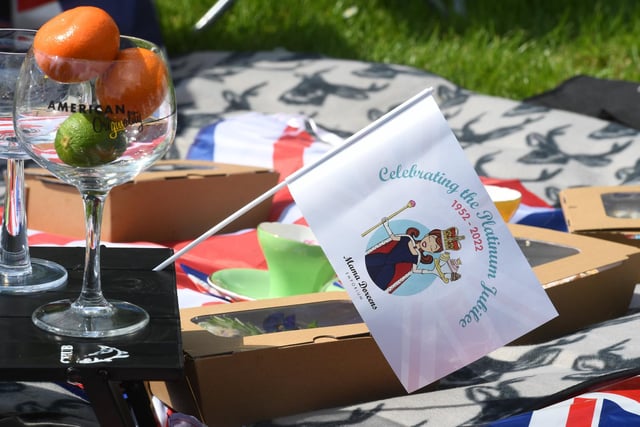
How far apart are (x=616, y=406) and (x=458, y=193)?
31 centimetres

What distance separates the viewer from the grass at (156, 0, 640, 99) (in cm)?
367

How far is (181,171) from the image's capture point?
204 cm

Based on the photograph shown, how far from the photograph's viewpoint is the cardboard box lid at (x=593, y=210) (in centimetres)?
180

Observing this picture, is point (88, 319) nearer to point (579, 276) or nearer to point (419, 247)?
point (419, 247)

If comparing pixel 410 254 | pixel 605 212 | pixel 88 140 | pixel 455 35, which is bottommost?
pixel 455 35

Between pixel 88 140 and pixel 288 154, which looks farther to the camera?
pixel 288 154

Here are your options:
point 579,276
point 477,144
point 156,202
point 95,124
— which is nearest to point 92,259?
point 95,124

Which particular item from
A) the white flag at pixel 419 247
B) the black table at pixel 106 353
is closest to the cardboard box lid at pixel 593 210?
the white flag at pixel 419 247

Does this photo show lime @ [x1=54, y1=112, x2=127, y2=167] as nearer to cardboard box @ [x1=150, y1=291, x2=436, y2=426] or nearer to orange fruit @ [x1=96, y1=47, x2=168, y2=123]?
orange fruit @ [x1=96, y1=47, x2=168, y2=123]

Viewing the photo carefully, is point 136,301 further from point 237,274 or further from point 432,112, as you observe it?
point 237,274

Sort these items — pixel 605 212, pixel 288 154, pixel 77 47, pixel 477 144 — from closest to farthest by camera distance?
pixel 77 47, pixel 605 212, pixel 288 154, pixel 477 144

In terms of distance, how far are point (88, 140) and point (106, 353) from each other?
0.21 m

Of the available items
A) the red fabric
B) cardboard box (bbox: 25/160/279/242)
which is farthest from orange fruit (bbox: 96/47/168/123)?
the red fabric

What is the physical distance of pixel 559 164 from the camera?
97.1 inches
